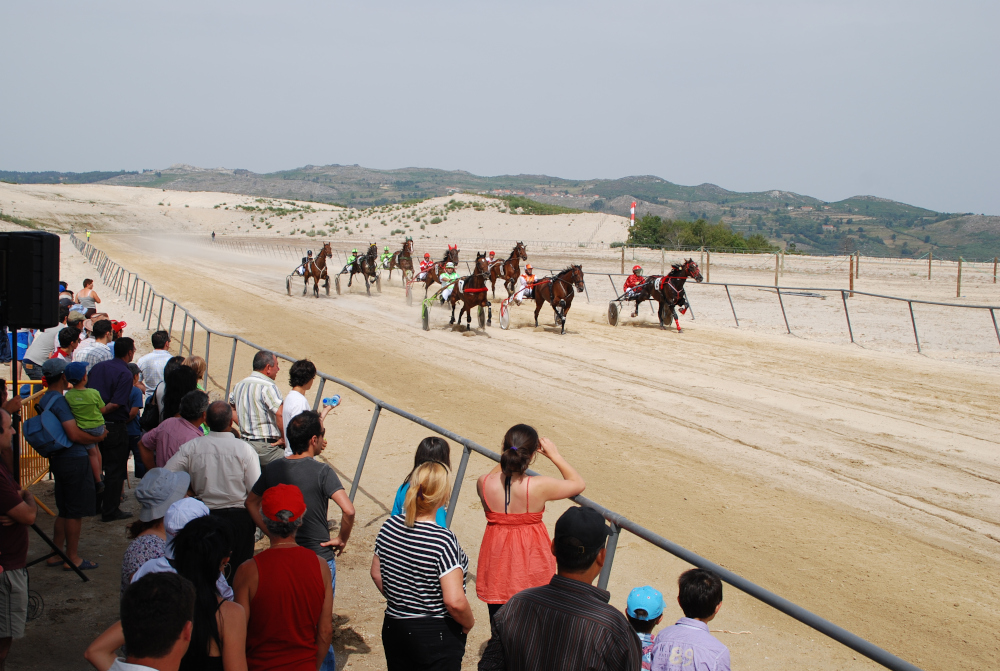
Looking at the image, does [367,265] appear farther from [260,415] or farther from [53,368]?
[260,415]

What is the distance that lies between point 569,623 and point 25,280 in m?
5.84

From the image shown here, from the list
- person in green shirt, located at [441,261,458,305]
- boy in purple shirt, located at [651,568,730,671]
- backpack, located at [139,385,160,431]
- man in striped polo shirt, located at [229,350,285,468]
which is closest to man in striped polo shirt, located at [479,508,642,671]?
boy in purple shirt, located at [651,568,730,671]

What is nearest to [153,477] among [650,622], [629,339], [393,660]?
[393,660]

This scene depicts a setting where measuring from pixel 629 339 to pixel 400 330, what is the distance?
649cm

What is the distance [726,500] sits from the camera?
779 centimetres

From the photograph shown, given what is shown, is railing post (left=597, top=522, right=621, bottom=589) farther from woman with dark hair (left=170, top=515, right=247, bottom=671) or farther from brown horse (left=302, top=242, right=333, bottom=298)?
brown horse (left=302, top=242, right=333, bottom=298)

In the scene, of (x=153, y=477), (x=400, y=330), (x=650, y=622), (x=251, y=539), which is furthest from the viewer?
(x=400, y=330)

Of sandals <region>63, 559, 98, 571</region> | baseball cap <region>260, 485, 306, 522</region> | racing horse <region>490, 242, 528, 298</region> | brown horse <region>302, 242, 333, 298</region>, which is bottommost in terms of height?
sandals <region>63, 559, 98, 571</region>

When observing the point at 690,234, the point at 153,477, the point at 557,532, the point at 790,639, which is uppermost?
the point at 690,234

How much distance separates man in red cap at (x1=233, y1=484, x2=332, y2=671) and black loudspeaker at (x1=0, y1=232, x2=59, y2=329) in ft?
14.0

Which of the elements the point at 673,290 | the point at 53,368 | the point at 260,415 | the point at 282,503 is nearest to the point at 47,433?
the point at 53,368

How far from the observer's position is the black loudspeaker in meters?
6.06

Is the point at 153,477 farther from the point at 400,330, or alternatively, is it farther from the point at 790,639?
the point at 400,330

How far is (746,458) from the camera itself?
922cm
